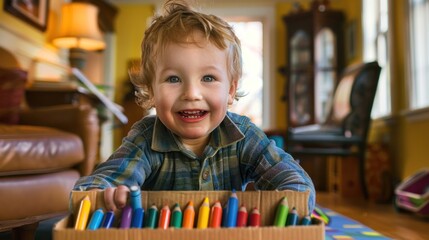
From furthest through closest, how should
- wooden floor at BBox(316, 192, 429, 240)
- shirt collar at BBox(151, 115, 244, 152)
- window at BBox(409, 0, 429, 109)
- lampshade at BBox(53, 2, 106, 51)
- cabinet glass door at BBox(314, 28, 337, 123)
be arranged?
cabinet glass door at BBox(314, 28, 337, 123) → lampshade at BBox(53, 2, 106, 51) → window at BBox(409, 0, 429, 109) → wooden floor at BBox(316, 192, 429, 240) → shirt collar at BBox(151, 115, 244, 152)

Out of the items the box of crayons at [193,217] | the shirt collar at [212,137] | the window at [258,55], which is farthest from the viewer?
the window at [258,55]

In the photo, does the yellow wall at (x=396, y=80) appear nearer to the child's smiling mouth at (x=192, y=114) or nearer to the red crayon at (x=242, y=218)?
the child's smiling mouth at (x=192, y=114)

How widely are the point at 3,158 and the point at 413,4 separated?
2.71 meters

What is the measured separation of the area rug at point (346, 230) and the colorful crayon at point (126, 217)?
3.13 feet

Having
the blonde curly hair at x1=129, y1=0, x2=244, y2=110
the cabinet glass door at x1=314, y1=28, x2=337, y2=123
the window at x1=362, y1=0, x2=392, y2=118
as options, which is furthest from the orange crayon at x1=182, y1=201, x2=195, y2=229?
the cabinet glass door at x1=314, y1=28, x2=337, y2=123

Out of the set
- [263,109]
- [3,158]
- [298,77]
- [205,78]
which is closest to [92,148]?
[3,158]

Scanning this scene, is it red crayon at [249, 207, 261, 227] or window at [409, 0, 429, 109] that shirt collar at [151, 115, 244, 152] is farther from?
window at [409, 0, 429, 109]

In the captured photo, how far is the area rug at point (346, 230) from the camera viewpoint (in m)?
1.62

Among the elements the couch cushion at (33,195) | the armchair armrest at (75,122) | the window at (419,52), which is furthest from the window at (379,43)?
the couch cushion at (33,195)

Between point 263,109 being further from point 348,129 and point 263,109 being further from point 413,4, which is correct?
point 413,4

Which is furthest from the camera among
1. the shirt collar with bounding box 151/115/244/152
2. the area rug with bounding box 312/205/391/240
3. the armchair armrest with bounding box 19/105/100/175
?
the armchair armrest with bounding box 19/105/100/175

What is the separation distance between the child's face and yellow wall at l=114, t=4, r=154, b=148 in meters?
4.77

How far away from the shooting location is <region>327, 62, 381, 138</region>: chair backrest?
3.21 m

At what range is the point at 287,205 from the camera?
2.21ft
